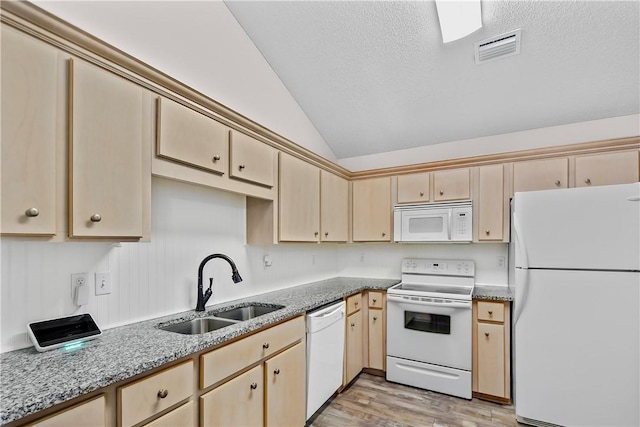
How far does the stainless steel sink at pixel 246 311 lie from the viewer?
2231mm

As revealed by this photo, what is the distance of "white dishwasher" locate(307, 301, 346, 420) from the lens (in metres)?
2.29

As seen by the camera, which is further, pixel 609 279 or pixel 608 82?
pixel 608 82

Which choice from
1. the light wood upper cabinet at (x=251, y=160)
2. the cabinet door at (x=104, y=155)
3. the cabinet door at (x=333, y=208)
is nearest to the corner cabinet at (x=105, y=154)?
the cabinet door at (x=104, y=155)

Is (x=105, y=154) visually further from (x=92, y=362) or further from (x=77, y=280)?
(x=92, y=362)

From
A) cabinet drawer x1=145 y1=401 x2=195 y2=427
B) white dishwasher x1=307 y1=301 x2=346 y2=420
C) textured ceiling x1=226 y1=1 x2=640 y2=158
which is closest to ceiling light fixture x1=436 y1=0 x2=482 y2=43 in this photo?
textured ceiling x1=226 y1=1 x2=640 y2=158

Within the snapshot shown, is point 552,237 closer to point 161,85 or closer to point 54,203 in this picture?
point 161,85

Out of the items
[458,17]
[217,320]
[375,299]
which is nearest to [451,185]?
[375,299]

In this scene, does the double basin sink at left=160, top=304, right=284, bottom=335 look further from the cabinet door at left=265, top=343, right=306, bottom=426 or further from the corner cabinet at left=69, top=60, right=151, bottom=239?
the corner cabinet at left=69, top=60, right=151, bottom=239

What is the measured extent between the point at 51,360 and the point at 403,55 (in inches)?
116

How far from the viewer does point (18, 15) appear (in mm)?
1128

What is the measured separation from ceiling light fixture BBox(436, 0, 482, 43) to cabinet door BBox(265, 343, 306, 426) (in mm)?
2504

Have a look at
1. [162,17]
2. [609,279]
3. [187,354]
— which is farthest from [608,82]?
[187,354]

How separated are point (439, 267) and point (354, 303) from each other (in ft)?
3.47

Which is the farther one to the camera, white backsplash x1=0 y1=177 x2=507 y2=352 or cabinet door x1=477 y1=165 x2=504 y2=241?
cabinet door x1=477 y1=165 x2=504 y2=241
